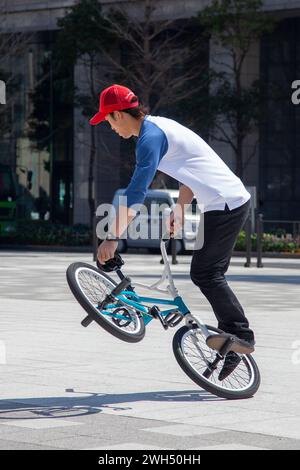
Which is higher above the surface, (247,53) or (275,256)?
(247,53)

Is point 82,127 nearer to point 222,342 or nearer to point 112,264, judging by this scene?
point 112,264

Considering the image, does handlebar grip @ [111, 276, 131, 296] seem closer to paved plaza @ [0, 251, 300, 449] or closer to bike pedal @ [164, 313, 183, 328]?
bike pedal @ [164, 313, 183, 328]

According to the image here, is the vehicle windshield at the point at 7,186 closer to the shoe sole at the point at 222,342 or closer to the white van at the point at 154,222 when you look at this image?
the white van at the point at 154,222

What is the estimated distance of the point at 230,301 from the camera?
26.1 ft

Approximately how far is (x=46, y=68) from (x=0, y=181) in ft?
28.0

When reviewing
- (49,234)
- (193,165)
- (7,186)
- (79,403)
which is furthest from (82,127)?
(79,403)

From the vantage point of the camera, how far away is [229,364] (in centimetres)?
798

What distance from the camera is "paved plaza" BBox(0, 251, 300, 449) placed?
6477 millimetres

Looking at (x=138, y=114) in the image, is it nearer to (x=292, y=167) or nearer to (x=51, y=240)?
(x=51, y=240)

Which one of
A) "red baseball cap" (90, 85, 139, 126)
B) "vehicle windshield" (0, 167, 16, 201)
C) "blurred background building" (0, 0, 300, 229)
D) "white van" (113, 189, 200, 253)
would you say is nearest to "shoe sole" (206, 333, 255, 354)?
"red baseball cap" (90, 85, 139, 126)

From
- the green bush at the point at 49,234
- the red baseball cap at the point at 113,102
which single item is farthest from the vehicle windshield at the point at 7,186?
the red baseball cap at the point at 113,102

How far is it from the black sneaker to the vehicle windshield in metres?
37.0

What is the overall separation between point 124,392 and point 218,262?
3.38 feet

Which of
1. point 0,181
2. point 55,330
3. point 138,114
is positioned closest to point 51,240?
point 0,181
